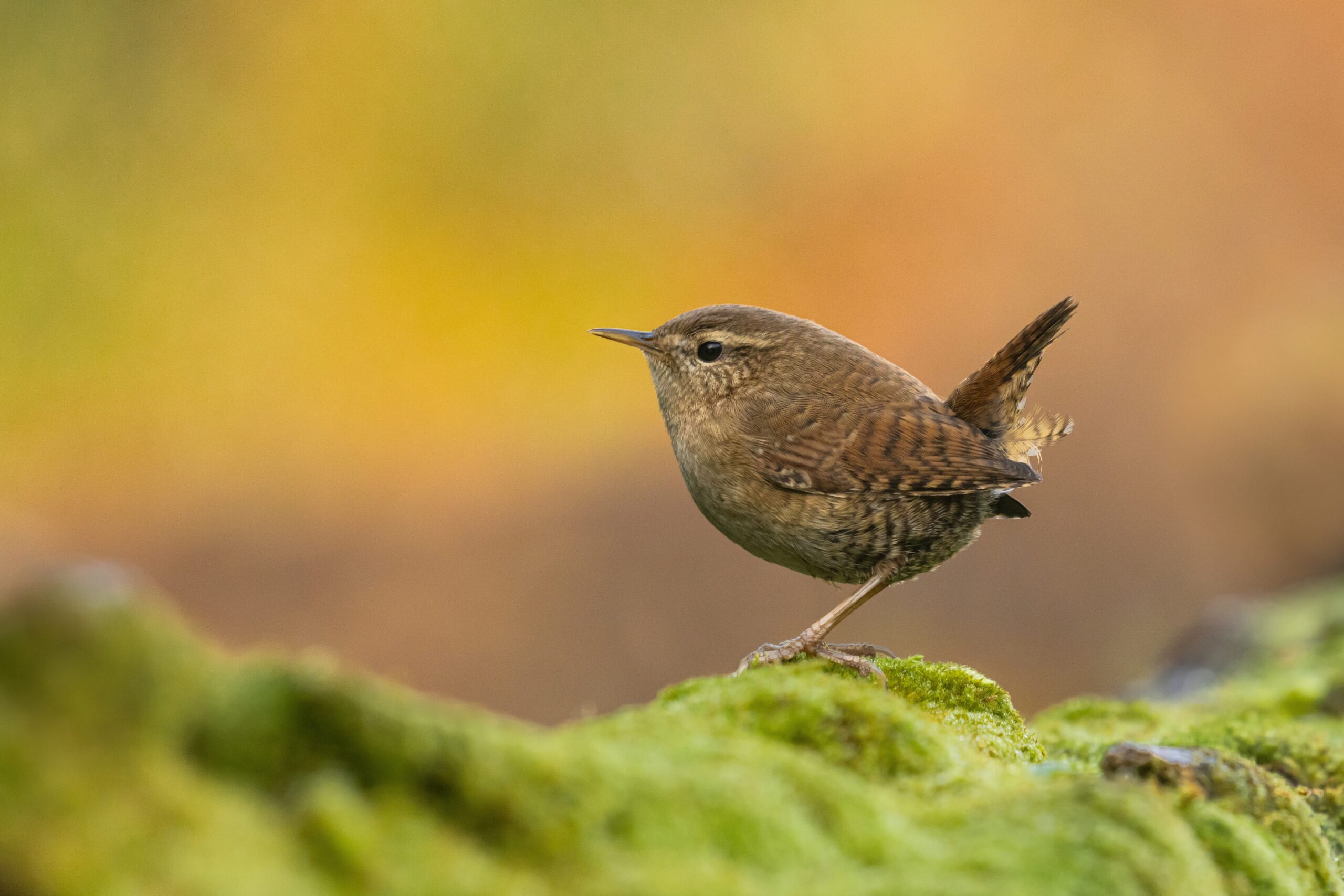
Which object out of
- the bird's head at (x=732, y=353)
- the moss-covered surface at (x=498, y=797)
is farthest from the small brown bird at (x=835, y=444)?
the moss-covered surface at (x=498, y=797)

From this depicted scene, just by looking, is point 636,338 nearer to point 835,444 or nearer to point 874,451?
point 835,444

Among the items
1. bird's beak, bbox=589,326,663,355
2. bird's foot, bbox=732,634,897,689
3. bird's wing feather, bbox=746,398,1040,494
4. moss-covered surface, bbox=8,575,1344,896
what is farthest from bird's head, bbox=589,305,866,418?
moss-covered surface, bbox=8,575,1344,896

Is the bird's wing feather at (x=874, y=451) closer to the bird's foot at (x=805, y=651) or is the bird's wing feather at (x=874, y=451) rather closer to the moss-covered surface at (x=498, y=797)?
the bird's foot at (x=805, y=651)

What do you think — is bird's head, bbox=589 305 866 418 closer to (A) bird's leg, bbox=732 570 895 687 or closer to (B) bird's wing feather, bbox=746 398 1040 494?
(B) bird's wing feather, bbox=746 398 1040 494

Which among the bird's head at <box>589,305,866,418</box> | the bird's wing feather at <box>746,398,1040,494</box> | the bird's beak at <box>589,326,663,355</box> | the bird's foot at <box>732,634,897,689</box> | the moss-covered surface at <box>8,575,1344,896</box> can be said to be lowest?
the moss-covered surface at <box>8,575,1344,896</box>

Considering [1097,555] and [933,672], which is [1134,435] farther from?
[933,672]

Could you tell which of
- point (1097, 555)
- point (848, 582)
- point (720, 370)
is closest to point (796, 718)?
point (848, 582)

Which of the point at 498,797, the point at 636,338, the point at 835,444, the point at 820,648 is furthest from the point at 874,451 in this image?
the point at 498,797
